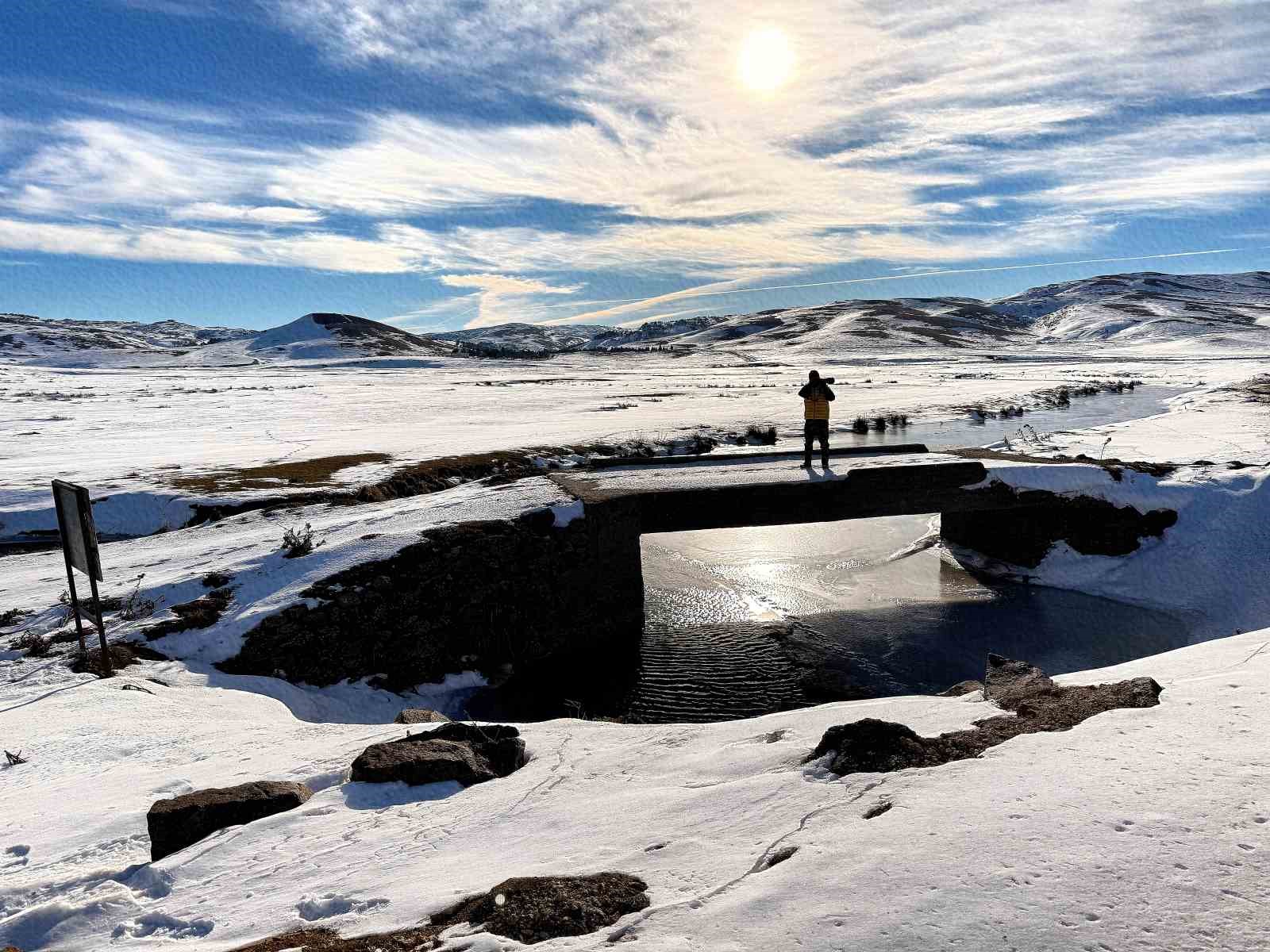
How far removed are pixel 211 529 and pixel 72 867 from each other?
1314 cm

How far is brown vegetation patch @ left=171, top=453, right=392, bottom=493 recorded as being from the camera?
21375 millimetres

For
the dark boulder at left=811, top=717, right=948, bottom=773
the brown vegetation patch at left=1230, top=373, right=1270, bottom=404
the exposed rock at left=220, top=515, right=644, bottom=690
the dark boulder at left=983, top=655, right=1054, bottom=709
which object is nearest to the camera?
the dark boulder at left=811, top=717, right=948, bottom=773

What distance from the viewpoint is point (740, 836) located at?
16.3 ft

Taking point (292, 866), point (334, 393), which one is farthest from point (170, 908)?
point (334, 393)

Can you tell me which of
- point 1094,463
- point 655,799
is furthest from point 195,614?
point 1094,463

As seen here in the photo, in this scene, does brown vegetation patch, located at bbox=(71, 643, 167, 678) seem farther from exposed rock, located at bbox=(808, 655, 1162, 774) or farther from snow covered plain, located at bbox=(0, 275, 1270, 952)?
exposed rock, located at bbox=(808, 655, 1162, 774)

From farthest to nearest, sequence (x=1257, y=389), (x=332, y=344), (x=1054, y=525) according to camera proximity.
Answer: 1. (x=332, y=344)
2. (x=1257, y=389)
3. (x=1054, y=525)

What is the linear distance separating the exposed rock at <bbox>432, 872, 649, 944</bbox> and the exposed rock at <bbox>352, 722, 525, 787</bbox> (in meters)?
2.39

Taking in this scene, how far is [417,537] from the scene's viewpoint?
14531 mm

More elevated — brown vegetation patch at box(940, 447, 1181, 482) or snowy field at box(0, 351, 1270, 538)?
snowy field at box(0, 351, 1270, 538)

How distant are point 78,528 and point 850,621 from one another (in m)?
13.8

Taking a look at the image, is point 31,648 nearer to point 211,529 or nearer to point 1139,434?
point 211,529

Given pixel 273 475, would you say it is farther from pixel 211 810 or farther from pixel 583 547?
pixel 211 810

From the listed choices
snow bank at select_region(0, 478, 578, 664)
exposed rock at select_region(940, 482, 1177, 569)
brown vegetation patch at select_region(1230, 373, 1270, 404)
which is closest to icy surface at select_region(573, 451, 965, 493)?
exposed rock at select_region(940, 482, 1177, 569)
